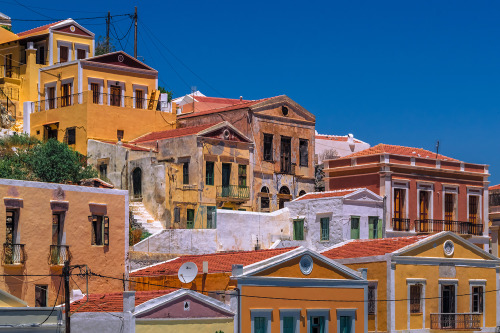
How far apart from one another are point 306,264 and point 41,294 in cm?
1040

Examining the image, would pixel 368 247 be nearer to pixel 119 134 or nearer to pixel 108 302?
pixel 108 302

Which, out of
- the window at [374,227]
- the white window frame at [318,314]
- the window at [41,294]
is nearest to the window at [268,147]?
the window at [374,227]

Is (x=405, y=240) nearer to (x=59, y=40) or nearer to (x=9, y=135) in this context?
(x=9, y=135)

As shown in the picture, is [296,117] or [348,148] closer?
[296,117]

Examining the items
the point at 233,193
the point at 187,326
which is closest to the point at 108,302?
the point at 187,326

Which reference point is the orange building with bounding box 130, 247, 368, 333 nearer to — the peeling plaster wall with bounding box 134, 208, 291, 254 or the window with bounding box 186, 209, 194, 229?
the peeling plaster wall with bounding box 134, 208, 291, 254

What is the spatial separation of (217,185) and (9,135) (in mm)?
12669

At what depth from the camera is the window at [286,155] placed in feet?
211

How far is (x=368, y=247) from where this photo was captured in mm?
49375

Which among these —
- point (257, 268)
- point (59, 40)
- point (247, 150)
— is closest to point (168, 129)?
point (247, 150)

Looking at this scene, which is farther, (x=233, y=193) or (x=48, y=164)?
(x=233, y=193)

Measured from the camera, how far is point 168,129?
65188mm

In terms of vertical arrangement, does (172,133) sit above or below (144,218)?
above

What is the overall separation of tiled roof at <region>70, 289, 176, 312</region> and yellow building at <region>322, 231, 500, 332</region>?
1248 cm
